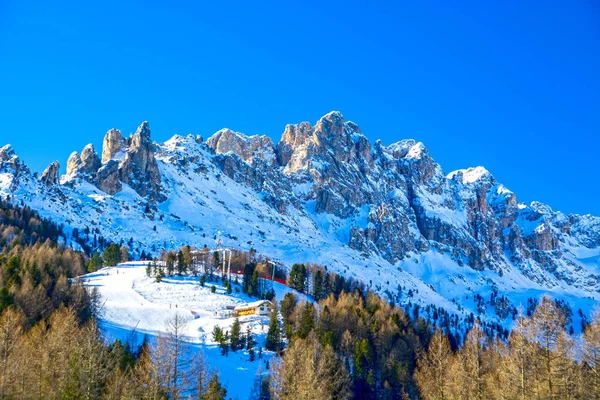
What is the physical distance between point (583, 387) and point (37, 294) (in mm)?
60537

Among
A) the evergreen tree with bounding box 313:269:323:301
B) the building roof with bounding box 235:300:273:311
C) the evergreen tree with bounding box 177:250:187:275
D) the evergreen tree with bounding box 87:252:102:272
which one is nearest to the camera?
the building roof with bounding box 235:300:273:311

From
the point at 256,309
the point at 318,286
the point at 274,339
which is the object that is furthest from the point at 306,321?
the point at 318,286

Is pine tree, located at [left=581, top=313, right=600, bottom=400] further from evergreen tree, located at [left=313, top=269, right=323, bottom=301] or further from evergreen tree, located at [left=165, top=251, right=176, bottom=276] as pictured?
evergreen tree, located at [left=165, top=251, right=176, bottom=276]

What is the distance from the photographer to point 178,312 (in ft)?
283

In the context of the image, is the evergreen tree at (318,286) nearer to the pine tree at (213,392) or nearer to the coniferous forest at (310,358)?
the coniferous forest at (310,358)

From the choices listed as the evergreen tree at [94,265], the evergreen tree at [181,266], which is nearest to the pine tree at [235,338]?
the evergreen tree at [181,266]

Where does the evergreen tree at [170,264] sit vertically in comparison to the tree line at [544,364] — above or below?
above

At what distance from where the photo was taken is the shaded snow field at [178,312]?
67250 millimetres

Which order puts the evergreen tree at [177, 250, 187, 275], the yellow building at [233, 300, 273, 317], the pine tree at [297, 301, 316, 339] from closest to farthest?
the pine tree at [297, 301, 316, 339], the yellow building at [233, 300, 273, 317], the evergreen tree at [177, 250, 187, 275]

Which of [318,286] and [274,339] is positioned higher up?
[318,286]

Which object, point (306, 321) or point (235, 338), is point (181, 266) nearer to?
point (235, 338)

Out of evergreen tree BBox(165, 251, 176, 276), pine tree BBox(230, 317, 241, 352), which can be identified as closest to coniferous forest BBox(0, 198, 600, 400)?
pine tree BBox(230, 317, 241, 352)

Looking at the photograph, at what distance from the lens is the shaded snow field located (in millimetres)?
67250

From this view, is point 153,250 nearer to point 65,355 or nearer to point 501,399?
point 65,355
